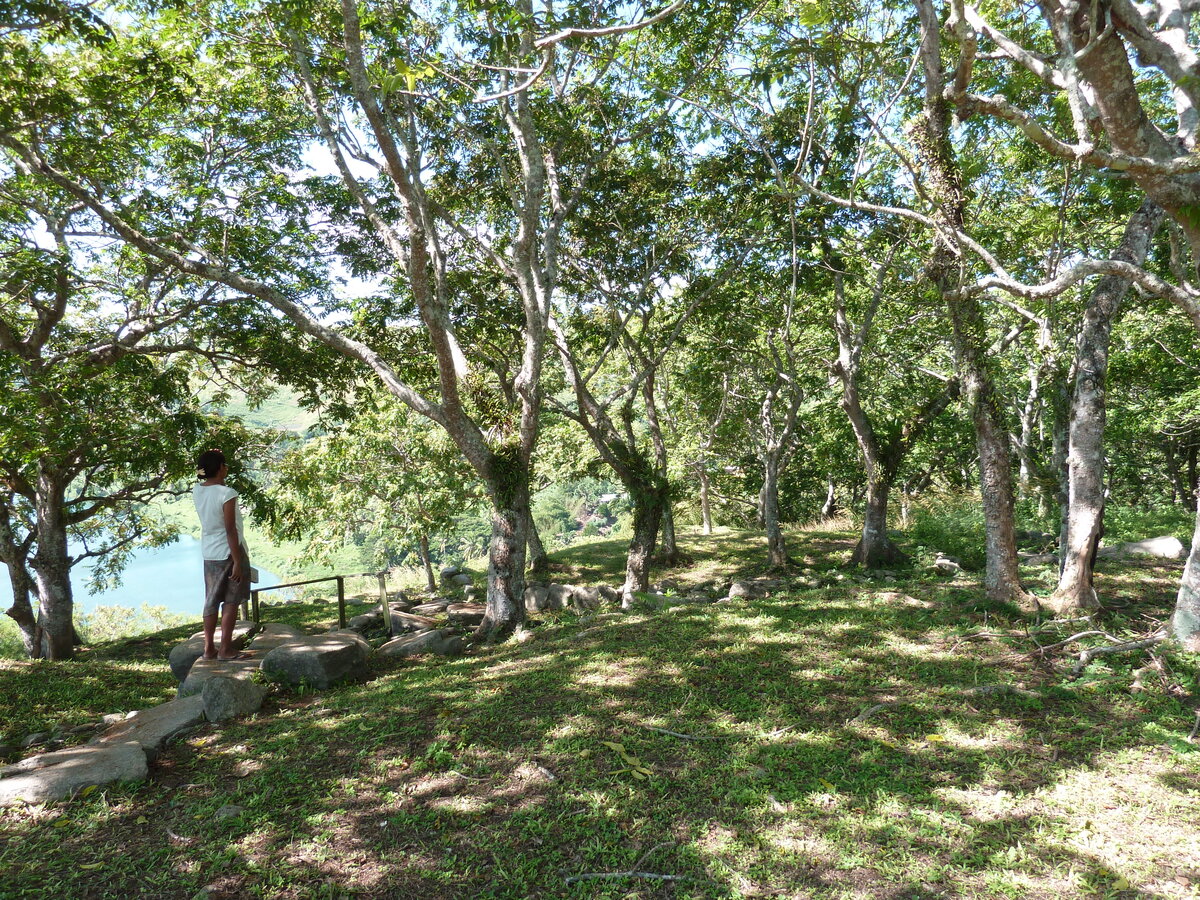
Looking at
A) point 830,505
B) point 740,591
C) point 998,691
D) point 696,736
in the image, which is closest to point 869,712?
point 998,691

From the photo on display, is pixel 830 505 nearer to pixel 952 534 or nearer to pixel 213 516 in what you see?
pixel 952 534

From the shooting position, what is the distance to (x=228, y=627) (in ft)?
19.4

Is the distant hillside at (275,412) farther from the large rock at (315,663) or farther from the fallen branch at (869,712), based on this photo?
the fallen branch at (869,712)

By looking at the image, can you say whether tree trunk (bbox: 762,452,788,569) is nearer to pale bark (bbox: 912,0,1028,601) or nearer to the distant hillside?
pale bark (bbox: 912,0,1028,601)

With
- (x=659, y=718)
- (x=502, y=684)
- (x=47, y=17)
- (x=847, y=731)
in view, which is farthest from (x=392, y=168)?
(x=847, y=731)

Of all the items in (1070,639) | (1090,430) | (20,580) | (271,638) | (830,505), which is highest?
(1090,430)

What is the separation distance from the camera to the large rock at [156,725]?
432 cm

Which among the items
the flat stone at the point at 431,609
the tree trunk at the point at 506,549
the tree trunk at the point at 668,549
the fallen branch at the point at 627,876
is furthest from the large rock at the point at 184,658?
the tree trunk at the point at 668,549

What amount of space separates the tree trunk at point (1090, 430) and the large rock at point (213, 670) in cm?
761

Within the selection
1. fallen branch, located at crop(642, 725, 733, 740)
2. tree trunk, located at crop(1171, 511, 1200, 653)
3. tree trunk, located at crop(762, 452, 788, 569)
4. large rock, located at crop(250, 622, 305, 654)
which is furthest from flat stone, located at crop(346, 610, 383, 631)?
tree trunk, located at crop(1171, 511, 1200, 653)

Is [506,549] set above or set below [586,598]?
above

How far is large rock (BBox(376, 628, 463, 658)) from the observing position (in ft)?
24.0

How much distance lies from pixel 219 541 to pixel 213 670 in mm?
1172

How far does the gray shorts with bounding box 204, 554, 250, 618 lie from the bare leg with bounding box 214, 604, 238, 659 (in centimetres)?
8
